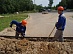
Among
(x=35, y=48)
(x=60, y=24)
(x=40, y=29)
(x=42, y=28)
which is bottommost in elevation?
(x=42, y=28)

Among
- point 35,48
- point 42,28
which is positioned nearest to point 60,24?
point 35,48

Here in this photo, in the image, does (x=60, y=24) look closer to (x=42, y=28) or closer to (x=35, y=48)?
(x=35, y=48)

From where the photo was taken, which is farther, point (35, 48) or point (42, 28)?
point (42, 28)

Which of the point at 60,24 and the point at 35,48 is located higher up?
the point at 60,24

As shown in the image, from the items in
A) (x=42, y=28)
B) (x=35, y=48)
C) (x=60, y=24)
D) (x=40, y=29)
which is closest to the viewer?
(x=35, y=48)

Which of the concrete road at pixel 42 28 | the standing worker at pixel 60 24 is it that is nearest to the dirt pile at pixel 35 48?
the standing worker at pixel 60 24

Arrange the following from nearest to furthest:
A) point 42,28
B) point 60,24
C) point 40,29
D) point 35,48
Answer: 1. point 35,48
2. point 60,24
3. point 40,29
4. point 42,28

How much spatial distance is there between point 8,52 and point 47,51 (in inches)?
50.1

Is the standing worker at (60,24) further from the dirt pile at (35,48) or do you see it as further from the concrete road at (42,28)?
the concrete road at (42,28)

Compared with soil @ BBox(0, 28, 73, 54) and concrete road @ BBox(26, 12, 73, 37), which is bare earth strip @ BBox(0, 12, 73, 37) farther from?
soil @ BBox(0, 28, 73, 54)

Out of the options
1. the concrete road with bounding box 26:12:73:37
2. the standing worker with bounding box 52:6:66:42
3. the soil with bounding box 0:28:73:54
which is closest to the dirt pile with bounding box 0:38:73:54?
the soil with bounding box 0:28:73:54

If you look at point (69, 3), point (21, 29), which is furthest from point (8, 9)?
point (21, 29)

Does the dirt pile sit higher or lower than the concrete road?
higher

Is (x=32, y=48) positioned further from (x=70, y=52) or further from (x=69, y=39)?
(x=69, y=39)
